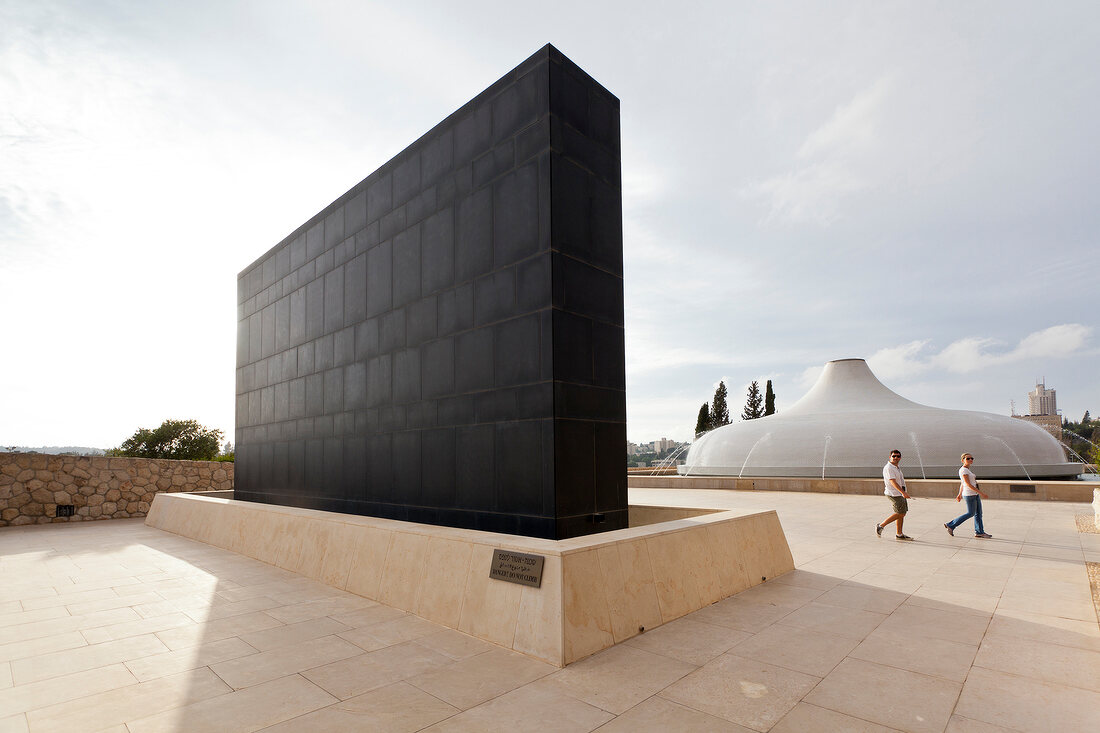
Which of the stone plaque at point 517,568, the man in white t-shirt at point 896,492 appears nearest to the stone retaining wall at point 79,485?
the stone plaque at point 517,568

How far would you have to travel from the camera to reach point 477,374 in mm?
7043

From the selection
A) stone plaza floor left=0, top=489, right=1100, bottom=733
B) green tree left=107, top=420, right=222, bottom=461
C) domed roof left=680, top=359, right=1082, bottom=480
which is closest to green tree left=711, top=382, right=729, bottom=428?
domed roof left=680, top=359, right=1082, bottom=480

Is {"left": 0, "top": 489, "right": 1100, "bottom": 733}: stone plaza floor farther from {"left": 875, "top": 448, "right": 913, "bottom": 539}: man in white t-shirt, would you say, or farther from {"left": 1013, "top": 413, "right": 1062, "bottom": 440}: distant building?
{"left": 1013, "top": 413, "right": 1062, "bottom": 440}: distant building

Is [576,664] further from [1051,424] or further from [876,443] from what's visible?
[1051,424]

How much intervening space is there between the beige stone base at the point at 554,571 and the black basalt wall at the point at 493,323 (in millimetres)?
814

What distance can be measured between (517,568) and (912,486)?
61.1 feet

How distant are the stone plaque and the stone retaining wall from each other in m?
17.0

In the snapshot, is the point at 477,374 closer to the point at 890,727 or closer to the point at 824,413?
the point at 890,727

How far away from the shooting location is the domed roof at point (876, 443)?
25078 millimetres

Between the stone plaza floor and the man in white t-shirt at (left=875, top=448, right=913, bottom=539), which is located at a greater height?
the man in white t-shirt at (left=875, top=448, right=913, bottom=539)

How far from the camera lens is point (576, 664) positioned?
14.4 feet

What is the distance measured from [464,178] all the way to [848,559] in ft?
25.6

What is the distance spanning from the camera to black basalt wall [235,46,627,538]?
6.32 m

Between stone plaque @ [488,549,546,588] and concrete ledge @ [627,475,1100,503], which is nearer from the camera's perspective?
stone plaque @ [488,549,546,588]
